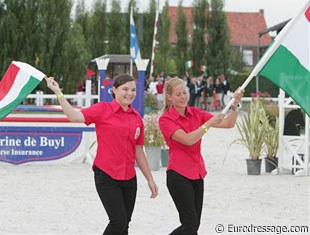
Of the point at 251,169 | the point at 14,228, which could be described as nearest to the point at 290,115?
the point at 251,169

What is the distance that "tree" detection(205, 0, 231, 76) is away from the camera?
130 ft

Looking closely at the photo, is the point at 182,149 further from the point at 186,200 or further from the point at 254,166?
the point at 254,166

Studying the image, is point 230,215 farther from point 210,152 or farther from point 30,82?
point 210,152

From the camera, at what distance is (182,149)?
18.4 ft

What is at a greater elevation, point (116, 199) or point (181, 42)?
point (181, 42)

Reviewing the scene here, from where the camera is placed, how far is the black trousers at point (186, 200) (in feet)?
18.1

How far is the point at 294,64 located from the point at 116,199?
5.91ft

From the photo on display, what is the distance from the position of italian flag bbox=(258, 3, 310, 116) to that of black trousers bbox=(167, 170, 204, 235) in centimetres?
103

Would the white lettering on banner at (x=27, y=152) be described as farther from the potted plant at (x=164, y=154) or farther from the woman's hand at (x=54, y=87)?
the woman's hand at (x=54, y=87)

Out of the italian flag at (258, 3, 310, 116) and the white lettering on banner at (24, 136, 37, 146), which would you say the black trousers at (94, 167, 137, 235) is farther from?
the white lettering on banner at (24, 136, 37, 146)

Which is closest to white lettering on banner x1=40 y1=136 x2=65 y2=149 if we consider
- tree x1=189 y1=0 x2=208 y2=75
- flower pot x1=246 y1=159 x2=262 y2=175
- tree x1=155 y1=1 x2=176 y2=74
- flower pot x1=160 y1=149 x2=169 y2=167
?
flower pot x1=160 y1=149 x2=169 y2=167

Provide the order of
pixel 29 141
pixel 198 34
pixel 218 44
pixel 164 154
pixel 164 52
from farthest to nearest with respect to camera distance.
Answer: pixel 164 52 → pixel 198 34 → pixel 218 44 → pixel 29 141 → pixel 164 154

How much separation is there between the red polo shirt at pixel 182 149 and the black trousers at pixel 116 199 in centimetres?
37

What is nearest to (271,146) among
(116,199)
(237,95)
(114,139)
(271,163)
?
(271,163)
